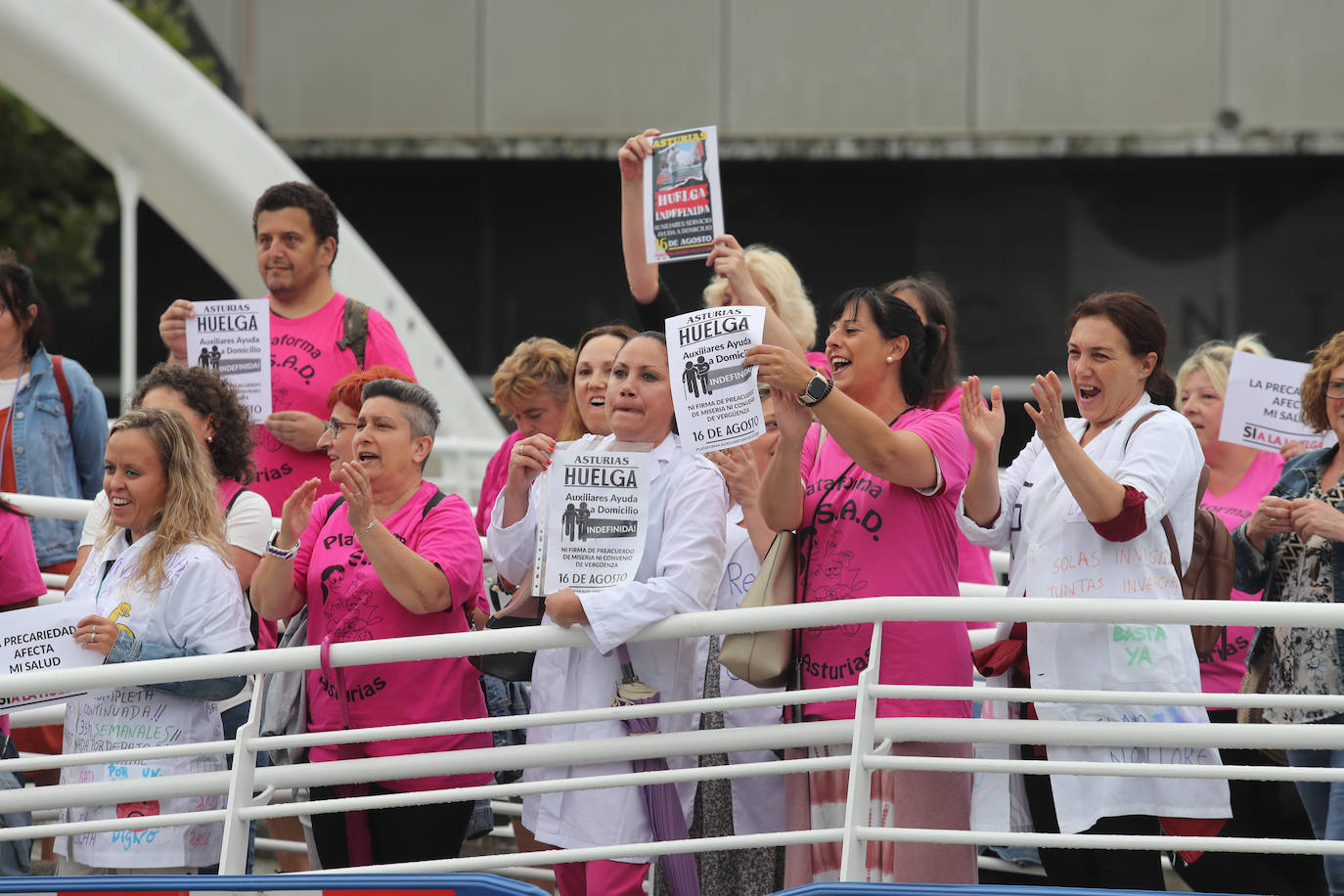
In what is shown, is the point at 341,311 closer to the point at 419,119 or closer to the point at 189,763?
the point at 189,763

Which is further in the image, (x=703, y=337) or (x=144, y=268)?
(x=144, y=268)

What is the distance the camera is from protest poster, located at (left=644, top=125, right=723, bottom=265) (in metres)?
5.20

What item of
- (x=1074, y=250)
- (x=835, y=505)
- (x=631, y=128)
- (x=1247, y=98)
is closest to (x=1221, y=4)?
(x=1247, y=98)

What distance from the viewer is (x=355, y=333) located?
19.3 feet

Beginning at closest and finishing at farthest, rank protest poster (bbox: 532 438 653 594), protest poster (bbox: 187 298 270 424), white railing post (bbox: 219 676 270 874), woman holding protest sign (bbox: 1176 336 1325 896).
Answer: white railing post (bbox: 219 676 270 874), protest poster (bbox: 532 438 653 594), woman holding protest sign (bbox: 1176 336 1325 896), protest poster (bbox: 187 298 270 424)

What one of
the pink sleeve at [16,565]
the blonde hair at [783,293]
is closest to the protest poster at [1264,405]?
the blonde hair at [783,293]

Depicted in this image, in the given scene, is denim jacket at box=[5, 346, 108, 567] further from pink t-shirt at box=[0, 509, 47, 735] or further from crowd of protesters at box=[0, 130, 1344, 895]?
crowd of protesters at box=[0, 130, 1344, 895]

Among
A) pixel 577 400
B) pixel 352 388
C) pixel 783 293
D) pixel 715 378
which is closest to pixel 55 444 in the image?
pixel 352 388

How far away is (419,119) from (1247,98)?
25.2ft

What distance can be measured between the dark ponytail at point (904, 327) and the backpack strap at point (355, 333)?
201 centimetres

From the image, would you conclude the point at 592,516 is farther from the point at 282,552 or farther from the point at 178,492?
the point at 178,492

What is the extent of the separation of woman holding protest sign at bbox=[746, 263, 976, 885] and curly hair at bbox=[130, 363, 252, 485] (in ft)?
6.56

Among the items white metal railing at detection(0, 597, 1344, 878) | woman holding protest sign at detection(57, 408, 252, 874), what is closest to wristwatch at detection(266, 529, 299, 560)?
woman holding protest sign at detection(57, 408, 252, 874)

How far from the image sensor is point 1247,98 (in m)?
14.7
